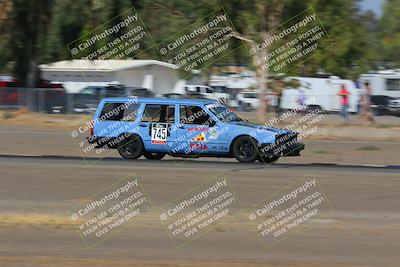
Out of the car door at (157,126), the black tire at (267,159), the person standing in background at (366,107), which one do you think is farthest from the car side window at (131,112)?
the person standing in background at (366,107)

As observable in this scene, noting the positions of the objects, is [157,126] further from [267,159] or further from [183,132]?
[267,159]

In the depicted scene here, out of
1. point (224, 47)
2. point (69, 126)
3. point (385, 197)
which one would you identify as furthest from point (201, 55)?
point (385, 197)

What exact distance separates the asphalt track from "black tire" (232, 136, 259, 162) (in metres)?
0.33

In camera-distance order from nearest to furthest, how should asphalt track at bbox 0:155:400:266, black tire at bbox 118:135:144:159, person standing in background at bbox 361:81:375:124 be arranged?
1. asphalt track at bbox 0:155:400:266
2. black tire at bbox 118:135:144:159
3. person standing in background at bbox 361:81:375:124

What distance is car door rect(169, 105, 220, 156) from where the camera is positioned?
1855cm

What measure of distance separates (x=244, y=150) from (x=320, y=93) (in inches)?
1310

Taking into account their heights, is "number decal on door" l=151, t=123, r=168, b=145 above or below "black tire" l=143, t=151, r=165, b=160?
above

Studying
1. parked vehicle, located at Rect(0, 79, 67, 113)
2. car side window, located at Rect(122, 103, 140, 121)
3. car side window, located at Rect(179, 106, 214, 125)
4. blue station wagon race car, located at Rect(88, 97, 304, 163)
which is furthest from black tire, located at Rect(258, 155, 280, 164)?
parked vehicle, located at Rect(0, 79, 67, 113)

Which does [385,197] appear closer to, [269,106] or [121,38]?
[269,106]

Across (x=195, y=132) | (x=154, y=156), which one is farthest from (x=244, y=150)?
(x=154, y=156)

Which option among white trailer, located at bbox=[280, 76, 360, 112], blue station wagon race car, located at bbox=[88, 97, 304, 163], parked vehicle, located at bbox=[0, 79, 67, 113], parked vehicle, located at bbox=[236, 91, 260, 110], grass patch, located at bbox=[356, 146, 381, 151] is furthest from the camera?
parked vehicle, located at bbox=[236, 91, 260, 110]

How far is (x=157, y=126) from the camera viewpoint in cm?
1877

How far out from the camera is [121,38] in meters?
37.4

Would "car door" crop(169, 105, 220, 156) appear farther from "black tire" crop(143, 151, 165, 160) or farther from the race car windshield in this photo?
"black tire" crop(143, 151, 165, 160)
